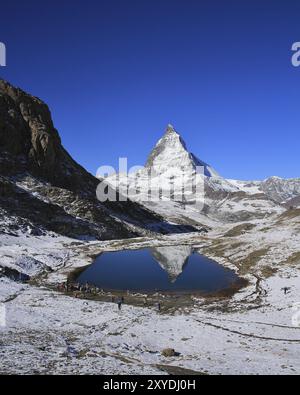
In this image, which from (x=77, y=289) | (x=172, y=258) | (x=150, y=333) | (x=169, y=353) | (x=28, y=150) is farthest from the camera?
(x=28, y=150)

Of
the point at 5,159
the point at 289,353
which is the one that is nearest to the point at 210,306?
the point at 289,353

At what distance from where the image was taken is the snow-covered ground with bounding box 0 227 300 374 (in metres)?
28.0

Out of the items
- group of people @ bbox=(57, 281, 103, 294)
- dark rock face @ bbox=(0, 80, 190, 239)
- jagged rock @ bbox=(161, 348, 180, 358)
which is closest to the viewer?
jagged rock @ bbox=(161, 348, 180, 358)

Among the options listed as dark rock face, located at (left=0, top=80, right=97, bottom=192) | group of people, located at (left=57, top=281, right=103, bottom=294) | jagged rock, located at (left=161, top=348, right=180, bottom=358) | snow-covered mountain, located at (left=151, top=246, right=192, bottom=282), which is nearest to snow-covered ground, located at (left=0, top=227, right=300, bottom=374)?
jagged rock, located at (left=161, top=348, right=180, bottom=358)

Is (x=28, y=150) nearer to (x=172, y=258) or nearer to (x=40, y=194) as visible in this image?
(x=40, y=194)

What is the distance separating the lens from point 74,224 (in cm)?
14950

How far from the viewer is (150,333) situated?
3862 centimetres

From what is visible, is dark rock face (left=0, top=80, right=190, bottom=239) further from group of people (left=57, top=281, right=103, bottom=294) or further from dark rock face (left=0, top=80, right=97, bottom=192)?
group of people (left=57, top=281, right=103, bottom=294)

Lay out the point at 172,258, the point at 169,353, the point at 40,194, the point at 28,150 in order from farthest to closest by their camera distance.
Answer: the point at 28,150 < the point at 40,194 < the point at 172,258 < the point at 169,353

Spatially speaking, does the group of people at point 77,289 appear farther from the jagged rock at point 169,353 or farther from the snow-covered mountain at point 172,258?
the jagged rock at point 169,353

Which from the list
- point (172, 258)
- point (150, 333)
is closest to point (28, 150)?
point (172, 258)

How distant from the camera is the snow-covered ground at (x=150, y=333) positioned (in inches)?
1103

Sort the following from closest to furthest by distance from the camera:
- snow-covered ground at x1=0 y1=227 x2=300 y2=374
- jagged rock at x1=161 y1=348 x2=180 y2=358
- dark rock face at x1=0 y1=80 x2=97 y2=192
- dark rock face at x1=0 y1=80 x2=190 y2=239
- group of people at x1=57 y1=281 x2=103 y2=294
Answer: snow-covered ground at x1=0 y1=227 x2=300 y2=374
jagged rock at x1=161 y1=348 x2=180 y2=358
group of people at x1=57 y1=281 x2=103 y2=294
dark rock face at x1=0 y1=80 x2=190 y2=239
dark rock face at x1=0 y1=80 x2=97 y2=192
